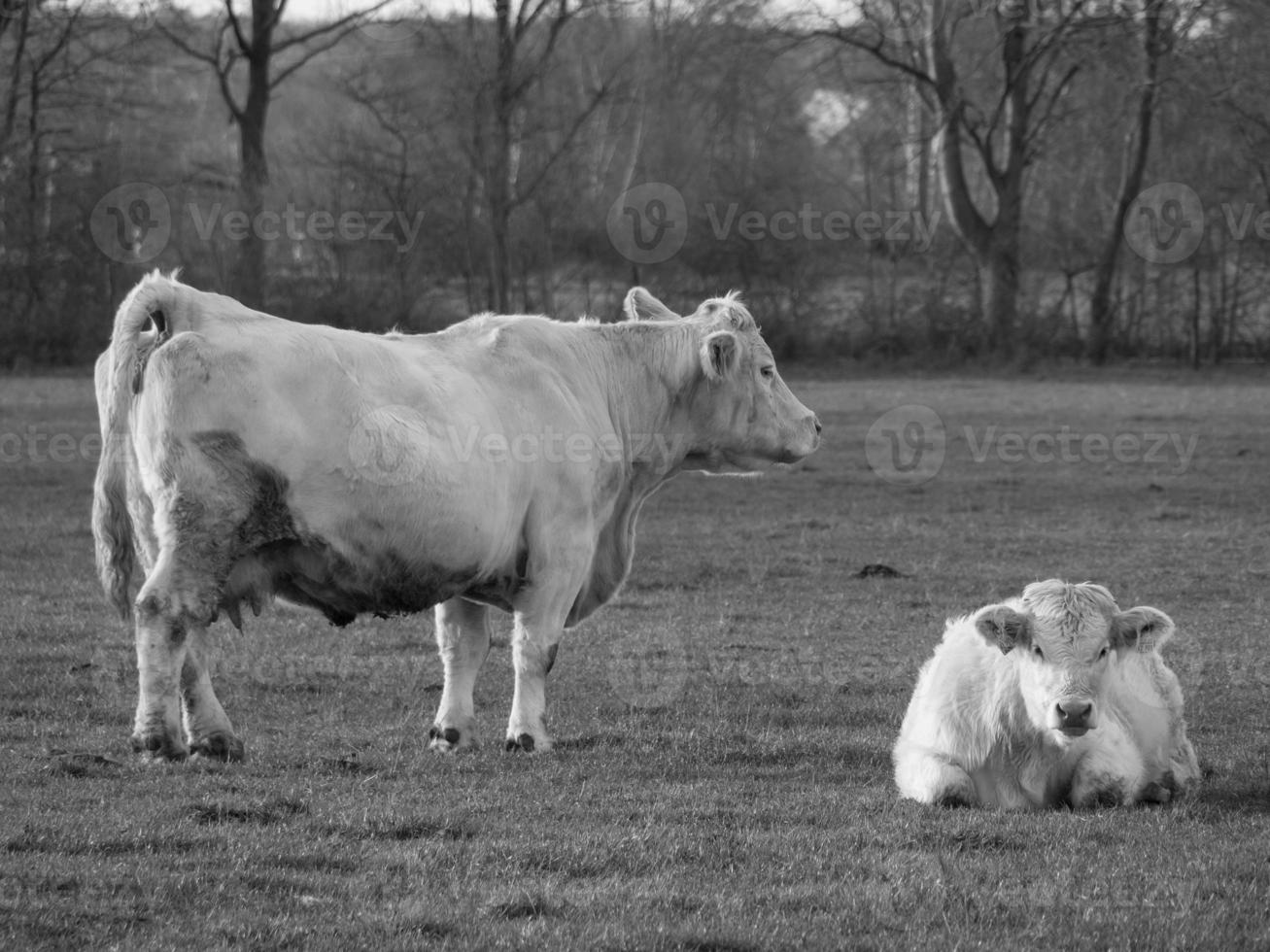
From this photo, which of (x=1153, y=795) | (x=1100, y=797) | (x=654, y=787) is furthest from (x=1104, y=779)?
(x=654, y=787)

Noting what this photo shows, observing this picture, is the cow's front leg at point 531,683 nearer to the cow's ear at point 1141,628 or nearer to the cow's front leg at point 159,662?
the cow's front leg at point 159,662

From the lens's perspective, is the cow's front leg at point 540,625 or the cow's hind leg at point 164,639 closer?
the cow's hind leg at point 164,639

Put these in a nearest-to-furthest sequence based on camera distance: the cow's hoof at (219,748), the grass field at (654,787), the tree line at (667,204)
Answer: the grass field at (654,787), the cow's hoof at (219,748), the tree line at (667,204)

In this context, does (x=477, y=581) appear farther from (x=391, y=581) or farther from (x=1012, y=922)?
(x=1012, y=922)

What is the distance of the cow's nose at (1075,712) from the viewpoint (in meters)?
6.24

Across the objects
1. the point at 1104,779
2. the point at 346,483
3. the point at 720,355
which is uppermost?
the point at 720,355

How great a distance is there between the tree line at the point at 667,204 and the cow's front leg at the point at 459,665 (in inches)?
1051

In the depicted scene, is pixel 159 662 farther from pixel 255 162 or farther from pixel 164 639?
pixel 255 162

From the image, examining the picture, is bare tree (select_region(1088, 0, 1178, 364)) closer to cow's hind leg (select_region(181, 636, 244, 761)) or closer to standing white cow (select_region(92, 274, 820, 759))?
standing white cow (select_region(92, 274, 820, 759))

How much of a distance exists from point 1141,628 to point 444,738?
304cm

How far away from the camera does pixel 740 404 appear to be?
350 inches

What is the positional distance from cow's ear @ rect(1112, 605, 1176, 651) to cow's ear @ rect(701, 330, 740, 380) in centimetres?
271

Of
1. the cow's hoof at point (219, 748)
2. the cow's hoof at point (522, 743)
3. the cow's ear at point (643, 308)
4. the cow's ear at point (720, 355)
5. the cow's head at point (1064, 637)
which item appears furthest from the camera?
the cow's ear at point (643, 308)

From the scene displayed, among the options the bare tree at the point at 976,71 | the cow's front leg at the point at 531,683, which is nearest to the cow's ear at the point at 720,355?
the cow's front leg at the point at 531,683
